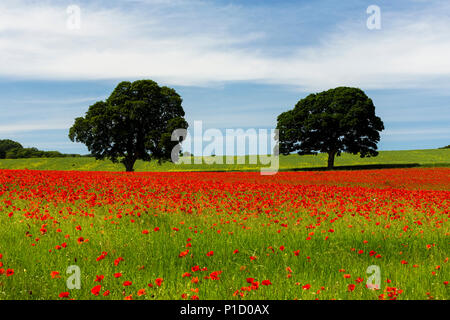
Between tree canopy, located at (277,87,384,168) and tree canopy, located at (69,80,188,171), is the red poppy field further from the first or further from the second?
tree canopy, located at (277,87,384,168)

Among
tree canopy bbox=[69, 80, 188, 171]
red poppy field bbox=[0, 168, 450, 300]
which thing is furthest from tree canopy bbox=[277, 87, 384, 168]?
red poppy field bbox=[0, 168, 450, 300]

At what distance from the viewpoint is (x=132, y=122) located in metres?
45.7

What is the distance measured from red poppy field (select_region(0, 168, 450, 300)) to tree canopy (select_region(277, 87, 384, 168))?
39.8 m

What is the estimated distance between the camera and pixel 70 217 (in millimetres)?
9000

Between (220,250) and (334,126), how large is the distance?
47.7 metres

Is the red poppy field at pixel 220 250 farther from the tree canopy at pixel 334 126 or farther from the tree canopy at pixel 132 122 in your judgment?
the tree canopy at pixel 334 126

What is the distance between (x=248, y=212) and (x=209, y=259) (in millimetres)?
4155

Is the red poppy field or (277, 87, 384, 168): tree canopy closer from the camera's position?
the red poppy field

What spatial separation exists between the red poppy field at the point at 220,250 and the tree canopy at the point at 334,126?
3982 centimetres

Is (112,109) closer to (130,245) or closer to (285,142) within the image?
(285,142)

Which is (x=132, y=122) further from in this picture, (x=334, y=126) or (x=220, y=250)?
(x=220, y=250)

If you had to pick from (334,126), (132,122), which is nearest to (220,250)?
(132,122)

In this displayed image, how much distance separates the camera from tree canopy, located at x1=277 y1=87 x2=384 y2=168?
1987 inches
